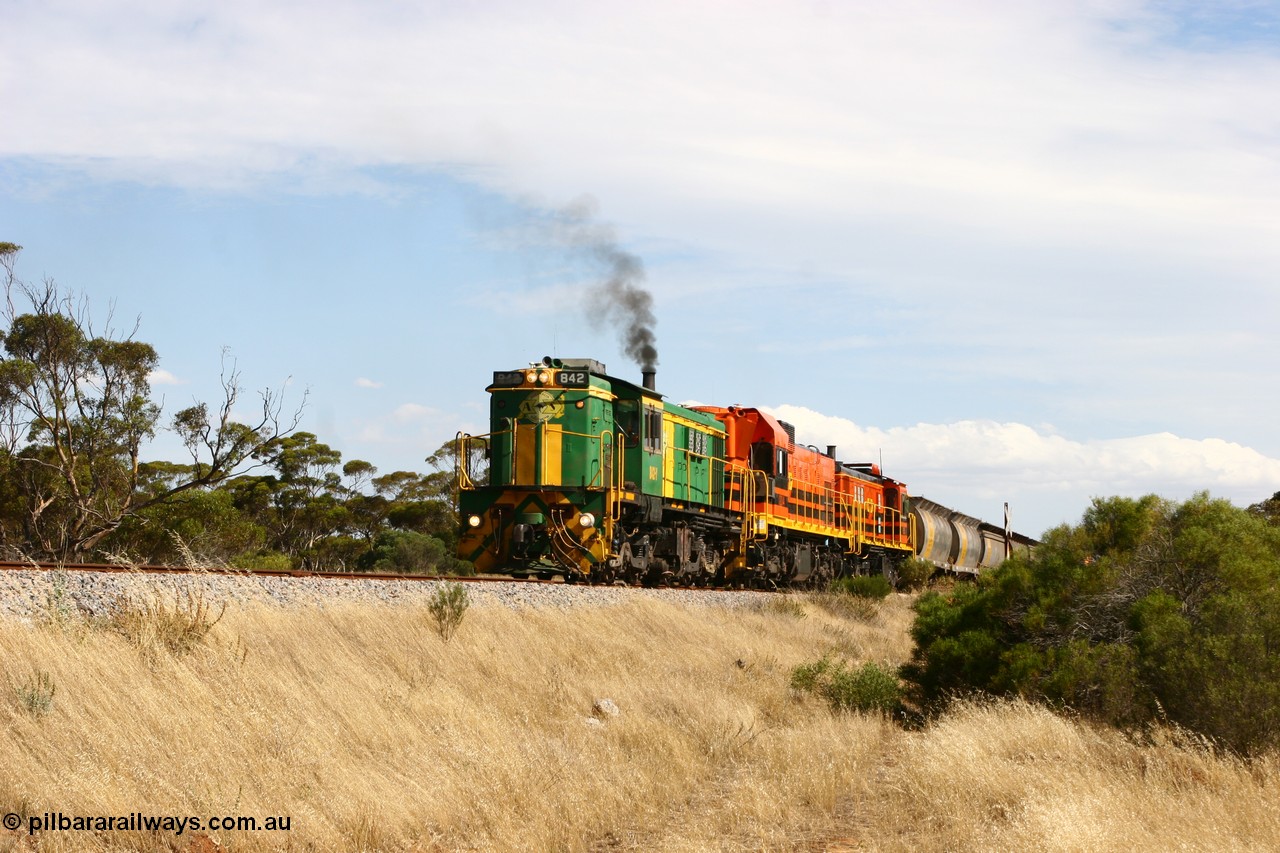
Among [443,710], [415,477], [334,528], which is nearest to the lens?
[443,710]

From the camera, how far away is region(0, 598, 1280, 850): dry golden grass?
806 cm

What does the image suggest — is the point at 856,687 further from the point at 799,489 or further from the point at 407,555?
the point at 407,555

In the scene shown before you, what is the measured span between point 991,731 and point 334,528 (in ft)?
137

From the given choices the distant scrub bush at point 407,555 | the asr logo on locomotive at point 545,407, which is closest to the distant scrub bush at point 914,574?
the distant scrub bush at point 407,555

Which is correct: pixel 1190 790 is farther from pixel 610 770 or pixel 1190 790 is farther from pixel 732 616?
pixel 732 616

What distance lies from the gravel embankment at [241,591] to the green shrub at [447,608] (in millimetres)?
501

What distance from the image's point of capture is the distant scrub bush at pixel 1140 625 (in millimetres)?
11305

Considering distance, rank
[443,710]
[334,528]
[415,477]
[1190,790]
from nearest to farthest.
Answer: [1190,790], [443,710], [334,528], [415,477]

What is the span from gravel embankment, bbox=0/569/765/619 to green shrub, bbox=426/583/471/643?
0.50 m

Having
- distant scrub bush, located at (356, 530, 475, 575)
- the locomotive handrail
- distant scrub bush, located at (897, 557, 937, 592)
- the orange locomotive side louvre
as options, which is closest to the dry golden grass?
the locomotive handrail

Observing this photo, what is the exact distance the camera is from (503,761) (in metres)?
9.84

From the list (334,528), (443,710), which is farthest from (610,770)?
(334,528)

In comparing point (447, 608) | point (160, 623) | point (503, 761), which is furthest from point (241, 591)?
point (503, 761)

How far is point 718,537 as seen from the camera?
25.7m
